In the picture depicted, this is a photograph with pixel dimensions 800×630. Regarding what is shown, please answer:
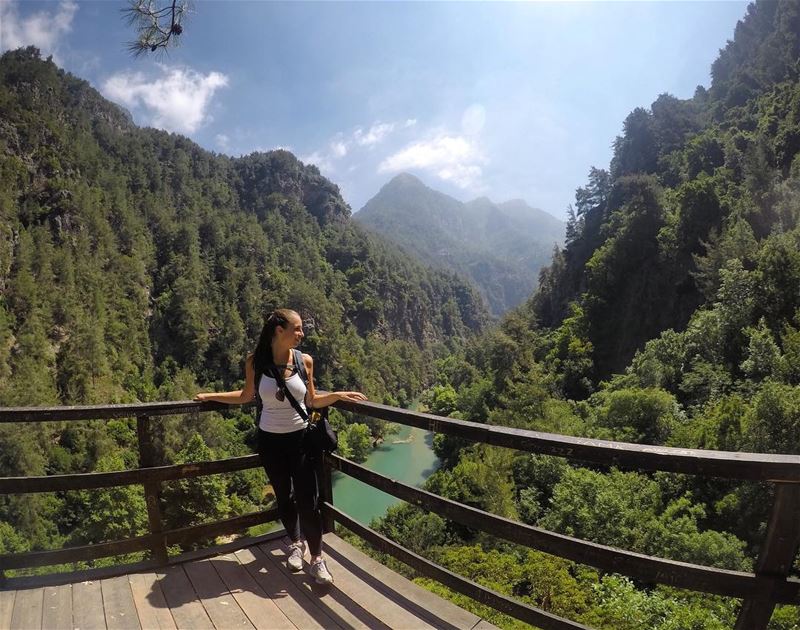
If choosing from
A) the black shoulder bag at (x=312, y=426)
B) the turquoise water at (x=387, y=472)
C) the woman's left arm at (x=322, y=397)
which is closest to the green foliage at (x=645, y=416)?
the turquoise water at (x=387, y=472)

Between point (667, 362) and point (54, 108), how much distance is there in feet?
294

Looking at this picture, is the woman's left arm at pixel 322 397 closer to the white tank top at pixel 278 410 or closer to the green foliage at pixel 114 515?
the white tank top at pixel 278 410

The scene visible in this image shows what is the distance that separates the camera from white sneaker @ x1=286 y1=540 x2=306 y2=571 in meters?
3.14

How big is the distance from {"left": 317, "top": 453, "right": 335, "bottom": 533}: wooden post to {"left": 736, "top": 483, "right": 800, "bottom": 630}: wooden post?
2.62m

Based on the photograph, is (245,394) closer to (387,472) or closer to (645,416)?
(645,416)

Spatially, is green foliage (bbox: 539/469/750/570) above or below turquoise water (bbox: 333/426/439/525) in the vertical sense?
above

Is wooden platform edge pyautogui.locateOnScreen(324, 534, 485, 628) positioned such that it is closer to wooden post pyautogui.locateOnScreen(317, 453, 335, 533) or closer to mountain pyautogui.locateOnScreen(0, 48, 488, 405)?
wooden post pyautogui.locateOnScreen(317, 453, 335, 533)

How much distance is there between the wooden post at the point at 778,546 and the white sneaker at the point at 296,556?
248 centimetres

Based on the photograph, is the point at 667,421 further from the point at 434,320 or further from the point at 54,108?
the point at 434,320

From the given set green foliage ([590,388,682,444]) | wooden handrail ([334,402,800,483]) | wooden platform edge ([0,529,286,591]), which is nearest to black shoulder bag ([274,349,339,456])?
wooden handrail ([334,402,800,483])

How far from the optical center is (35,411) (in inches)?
120

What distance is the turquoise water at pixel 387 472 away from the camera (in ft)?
116

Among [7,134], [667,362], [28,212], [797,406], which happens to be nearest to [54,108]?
[7,134]

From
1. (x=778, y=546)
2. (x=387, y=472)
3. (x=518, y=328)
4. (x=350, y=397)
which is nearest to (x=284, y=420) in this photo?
(x=350, y=397)
